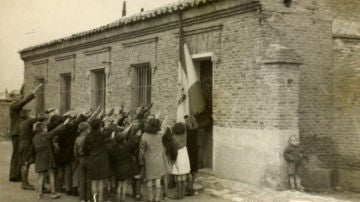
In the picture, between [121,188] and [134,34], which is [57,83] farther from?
[121,188]

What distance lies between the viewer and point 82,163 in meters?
8.48

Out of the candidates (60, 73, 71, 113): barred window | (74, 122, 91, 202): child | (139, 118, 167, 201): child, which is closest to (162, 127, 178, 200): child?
(139, 118, 167, 201): child

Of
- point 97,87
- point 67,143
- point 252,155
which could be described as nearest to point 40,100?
point 97,87

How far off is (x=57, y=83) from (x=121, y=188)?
12.0 meters

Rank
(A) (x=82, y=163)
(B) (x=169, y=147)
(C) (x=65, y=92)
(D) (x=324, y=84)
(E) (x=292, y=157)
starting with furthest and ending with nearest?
1. (C) (x=65, y=92)
2. (D) (x=324, y=84)
3. (E) (x=292, y=157)
4. (B) (x=169, y=147)
5. (A) (x=82, y=163)

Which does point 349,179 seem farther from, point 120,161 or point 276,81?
point 120,161

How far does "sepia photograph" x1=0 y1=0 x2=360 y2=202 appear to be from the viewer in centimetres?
873

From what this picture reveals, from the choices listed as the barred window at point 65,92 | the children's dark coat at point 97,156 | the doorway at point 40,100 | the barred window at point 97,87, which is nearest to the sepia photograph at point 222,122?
the children's dark coat at point 97,156

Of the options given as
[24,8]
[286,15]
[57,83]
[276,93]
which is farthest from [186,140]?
[57,83]

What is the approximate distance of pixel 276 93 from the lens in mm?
9742

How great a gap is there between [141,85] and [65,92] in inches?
234

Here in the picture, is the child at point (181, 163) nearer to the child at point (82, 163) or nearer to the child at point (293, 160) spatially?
the child at point (82, 163)

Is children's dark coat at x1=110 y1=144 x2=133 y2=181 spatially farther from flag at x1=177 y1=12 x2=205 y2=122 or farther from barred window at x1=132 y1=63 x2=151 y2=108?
barred window at x1=132 y1=63 x2=151 y2=108

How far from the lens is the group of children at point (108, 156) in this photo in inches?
328
